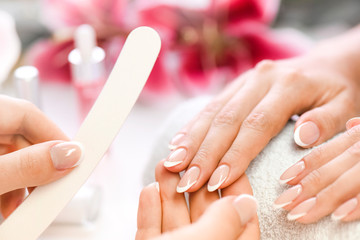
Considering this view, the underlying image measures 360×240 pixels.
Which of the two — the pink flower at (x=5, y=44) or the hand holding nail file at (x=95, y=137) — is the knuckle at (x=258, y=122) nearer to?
the hand holding nail file at (x=95, y=137)

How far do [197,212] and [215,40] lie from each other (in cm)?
45

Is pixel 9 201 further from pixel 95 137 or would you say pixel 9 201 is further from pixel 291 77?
pixel 291 77

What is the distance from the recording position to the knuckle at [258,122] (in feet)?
1.71

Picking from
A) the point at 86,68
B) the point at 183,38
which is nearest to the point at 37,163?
the point at 86,68

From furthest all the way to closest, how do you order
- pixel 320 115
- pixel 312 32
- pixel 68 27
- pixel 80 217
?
pixel 312 32, pixel 68 27, pixel 80 217, pixel 320 115

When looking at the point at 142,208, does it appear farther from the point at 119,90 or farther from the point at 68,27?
the point at 68,27

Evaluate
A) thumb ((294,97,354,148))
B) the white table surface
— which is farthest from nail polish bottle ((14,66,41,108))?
thumb ((294,97,354,148))

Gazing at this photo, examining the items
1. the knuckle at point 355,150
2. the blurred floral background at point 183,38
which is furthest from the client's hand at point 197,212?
the blurred floral background at point 183,38

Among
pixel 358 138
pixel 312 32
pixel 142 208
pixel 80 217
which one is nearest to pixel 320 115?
pixel 358 138

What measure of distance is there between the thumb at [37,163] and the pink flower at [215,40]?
0.42 meters

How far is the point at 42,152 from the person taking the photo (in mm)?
450

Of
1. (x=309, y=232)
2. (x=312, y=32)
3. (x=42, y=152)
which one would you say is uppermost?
(x=312, y=32)

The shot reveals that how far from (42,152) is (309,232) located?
0.86ft

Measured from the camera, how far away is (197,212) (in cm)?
48
